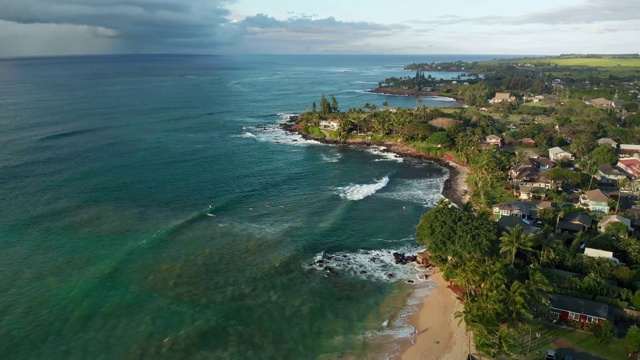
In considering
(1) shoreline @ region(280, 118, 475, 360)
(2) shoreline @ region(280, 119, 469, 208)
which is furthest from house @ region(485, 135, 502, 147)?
(1) shoreline @ region(280, 118, 475, 360)

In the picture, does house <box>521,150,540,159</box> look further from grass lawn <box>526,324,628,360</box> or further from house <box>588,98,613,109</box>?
house <box>588,98,613,109</box>

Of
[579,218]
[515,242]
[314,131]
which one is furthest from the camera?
[314,131]

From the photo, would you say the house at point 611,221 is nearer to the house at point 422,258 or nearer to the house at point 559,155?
the house at point 422,258

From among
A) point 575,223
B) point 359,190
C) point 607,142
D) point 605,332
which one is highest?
point 607,142

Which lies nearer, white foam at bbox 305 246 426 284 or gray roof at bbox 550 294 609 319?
gray roof at bbox 550 294 609 319

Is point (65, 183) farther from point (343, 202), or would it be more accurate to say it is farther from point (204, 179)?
point (343, 202)

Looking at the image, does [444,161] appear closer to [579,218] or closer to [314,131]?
[579,218]

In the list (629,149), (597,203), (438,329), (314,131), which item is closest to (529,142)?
(629,149)
